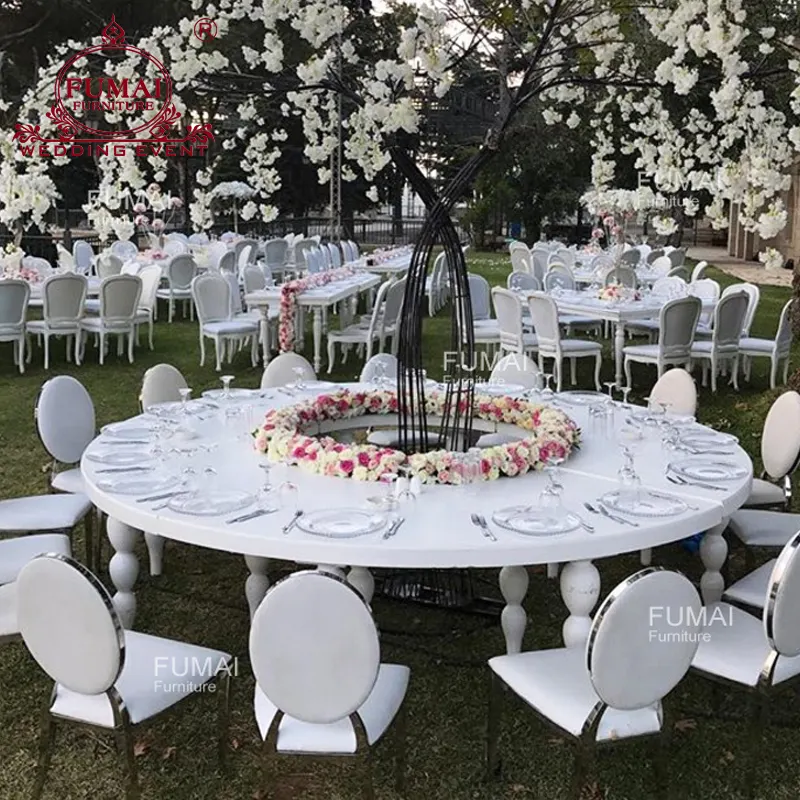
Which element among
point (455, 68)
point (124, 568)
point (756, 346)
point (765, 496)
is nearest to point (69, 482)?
point (124, 568)

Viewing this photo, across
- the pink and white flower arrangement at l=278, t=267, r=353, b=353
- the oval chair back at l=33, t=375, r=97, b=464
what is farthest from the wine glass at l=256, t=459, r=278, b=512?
the pink and white flower arrangement at l=278, t=267, r=353, b=353

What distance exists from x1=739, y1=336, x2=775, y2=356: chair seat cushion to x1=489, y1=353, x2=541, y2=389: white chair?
11.5 ft

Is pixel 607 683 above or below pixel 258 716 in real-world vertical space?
above

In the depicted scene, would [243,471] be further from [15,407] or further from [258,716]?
[15,407]

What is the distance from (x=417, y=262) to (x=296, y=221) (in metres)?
24.7

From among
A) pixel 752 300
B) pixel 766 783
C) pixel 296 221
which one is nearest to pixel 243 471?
pixel 766 783

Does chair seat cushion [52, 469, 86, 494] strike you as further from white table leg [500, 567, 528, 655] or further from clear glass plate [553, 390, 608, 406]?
clear glass plate [553, 390, 608, 406]

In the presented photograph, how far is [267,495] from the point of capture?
3035 mm

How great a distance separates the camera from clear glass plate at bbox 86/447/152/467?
344cm

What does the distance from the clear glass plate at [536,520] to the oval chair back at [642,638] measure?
507mm

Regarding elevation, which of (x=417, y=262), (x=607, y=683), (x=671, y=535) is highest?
(x=417, y=262)

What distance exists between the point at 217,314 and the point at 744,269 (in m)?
16.3

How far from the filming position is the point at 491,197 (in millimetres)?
27375

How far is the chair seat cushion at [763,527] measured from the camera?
11.8 feet
